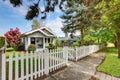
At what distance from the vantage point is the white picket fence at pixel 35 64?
18.5ft

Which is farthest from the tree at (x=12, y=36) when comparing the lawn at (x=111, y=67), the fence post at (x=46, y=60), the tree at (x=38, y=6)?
the tree at (x=38, y=6)

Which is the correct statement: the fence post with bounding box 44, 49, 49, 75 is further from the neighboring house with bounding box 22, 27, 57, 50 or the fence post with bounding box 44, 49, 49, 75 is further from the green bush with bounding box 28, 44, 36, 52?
the neighboring house with bounding box 22, 27, 57, 50

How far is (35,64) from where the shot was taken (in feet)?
21.2

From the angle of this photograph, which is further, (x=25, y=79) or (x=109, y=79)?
(x=109, y=79)

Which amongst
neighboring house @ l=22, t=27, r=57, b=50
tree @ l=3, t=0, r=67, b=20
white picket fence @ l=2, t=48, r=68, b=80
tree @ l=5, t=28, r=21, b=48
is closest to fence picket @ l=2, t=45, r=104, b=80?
white picket fence @ l=2, t=48, r=68, b=80

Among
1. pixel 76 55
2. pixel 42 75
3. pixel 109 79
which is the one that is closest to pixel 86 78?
pixel 109 79

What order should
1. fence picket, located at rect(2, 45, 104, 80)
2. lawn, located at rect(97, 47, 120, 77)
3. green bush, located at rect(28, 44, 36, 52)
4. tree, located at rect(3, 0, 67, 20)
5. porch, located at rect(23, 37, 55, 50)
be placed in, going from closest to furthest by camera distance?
fence picket, located at rect(2, 45, 104, 80) → tree, located at rect(3, 0, 67, 20) → lawn, located at rect(97, 47, 120, 77) → green bush, located at rect(28, 44, 36, 52) → porch, located at rect(23, 37, 55, 50)

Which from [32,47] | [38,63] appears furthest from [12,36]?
[38,63]

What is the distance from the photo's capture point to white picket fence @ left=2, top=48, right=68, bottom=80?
565 cm

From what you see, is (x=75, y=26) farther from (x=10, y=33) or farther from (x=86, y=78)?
(x=10, y=33)

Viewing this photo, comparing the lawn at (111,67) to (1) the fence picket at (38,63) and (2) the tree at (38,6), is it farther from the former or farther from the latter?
(2) the tree at (38,6)

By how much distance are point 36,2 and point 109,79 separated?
5.03m

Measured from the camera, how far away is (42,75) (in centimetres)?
704

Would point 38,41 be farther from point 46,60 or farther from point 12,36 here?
point 46,60
